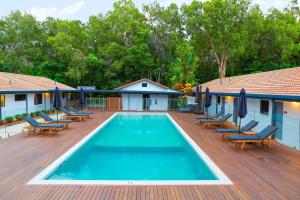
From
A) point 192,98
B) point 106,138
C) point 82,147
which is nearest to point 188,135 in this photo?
point 106,138

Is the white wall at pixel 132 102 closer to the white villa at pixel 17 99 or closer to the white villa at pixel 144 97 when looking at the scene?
the white villa at pixel 144 97

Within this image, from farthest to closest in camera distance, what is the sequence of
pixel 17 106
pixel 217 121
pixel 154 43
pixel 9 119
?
pixel 154 43
pixel 17 106
pixel 9 119
pixel 217 121

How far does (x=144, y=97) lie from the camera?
29.5 m

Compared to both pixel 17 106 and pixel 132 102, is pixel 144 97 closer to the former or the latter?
pixel 132 102

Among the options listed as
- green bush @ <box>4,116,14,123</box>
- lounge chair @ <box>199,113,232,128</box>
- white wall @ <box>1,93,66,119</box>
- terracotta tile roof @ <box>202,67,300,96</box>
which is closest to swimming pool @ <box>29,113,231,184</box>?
lounge chair @ <box>199,113,232,128</box>

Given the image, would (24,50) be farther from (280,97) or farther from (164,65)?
(280,97)

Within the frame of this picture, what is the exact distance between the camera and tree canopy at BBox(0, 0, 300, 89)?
35.3 meters

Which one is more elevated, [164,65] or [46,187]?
[164,65]

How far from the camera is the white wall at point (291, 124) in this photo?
34.3 ft

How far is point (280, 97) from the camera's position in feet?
36.6

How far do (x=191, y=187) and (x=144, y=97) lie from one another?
75.9 feet

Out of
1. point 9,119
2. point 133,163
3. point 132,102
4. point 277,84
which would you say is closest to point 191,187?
point 133,163

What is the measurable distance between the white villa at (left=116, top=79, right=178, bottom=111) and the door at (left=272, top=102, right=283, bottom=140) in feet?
55.5

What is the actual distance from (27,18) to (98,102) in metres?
21.8
